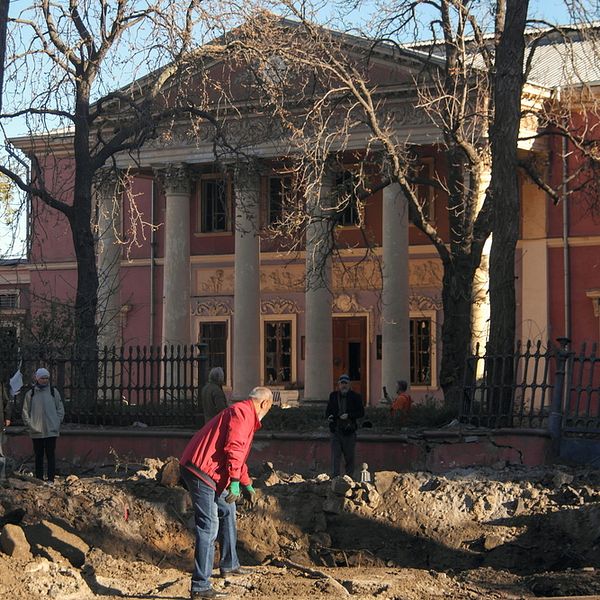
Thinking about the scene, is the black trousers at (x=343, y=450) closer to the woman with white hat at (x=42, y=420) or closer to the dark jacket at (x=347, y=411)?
the dark jacket at (x=347, y=411)

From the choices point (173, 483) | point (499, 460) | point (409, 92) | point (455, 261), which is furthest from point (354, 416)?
point (409, 92)

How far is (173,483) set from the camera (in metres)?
13.4

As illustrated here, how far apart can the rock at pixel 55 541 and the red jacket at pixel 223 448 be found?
81.3 inches

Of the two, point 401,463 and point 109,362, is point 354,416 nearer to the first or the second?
point 401,463

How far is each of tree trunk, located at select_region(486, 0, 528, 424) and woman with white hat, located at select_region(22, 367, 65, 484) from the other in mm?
5931

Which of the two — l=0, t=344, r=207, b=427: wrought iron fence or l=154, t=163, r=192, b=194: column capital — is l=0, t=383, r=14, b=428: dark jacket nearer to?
l=0, t=344, r=207, b=427: wrought iron fence

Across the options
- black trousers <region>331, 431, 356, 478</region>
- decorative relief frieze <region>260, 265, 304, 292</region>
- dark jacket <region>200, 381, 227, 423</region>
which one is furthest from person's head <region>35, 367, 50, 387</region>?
decorative relief frieze <region>260, 265, 304, 292</region>

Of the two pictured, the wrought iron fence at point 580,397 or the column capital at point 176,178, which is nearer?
the wrought iron fence at point 580,397

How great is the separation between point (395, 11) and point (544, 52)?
1569 centimetres

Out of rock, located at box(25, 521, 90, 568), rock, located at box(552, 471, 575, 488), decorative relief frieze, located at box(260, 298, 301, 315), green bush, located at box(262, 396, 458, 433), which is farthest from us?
decorative relief frieze, located at box(260, 298, 301, 315)

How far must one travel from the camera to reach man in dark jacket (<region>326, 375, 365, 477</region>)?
52.3 feet

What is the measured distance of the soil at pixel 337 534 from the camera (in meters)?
10.8

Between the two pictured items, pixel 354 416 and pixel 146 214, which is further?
pixel 146 214

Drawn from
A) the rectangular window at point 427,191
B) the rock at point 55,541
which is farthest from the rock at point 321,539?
the rectangular window at point 427,191
